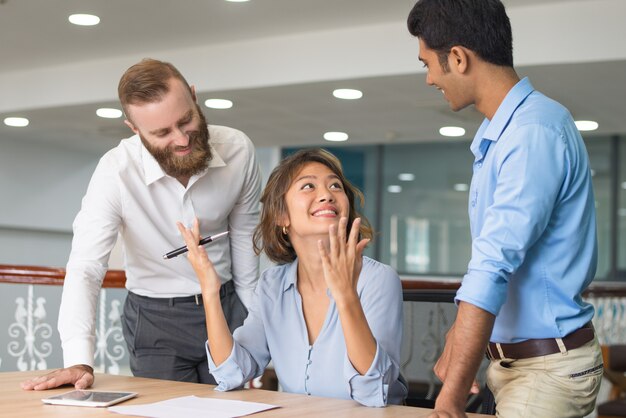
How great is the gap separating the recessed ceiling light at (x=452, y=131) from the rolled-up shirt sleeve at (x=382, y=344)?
19.5 feet

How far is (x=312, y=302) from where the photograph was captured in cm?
235

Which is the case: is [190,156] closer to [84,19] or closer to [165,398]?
[165,398]

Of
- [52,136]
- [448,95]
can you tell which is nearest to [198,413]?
[448,95]

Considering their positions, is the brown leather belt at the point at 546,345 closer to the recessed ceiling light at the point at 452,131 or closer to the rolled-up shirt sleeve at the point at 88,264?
the rolled-up shirt sleeve at the point at 88,264

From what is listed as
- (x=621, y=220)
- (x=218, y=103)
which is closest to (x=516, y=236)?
(x=218, y=103)

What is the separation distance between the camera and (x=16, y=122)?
820 cm

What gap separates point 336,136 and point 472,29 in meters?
7.03

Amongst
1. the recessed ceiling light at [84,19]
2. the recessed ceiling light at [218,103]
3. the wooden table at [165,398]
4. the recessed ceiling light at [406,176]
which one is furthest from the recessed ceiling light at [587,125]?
the wooden table at [165,398]

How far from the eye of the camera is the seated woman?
6.41 feet

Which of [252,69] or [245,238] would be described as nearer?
[245,238]

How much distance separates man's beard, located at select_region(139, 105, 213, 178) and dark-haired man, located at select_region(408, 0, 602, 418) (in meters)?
0.87

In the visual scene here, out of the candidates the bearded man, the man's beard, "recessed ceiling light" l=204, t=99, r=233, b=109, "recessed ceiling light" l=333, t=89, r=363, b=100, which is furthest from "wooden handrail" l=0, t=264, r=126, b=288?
"recessed ceiling light" l=204, t=99, r=233, b=109

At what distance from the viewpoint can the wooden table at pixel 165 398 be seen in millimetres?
1808

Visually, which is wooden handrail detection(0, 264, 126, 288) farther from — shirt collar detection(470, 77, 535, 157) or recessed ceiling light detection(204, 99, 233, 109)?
recessed ceiling light detection(204, 99, 233, 109)
